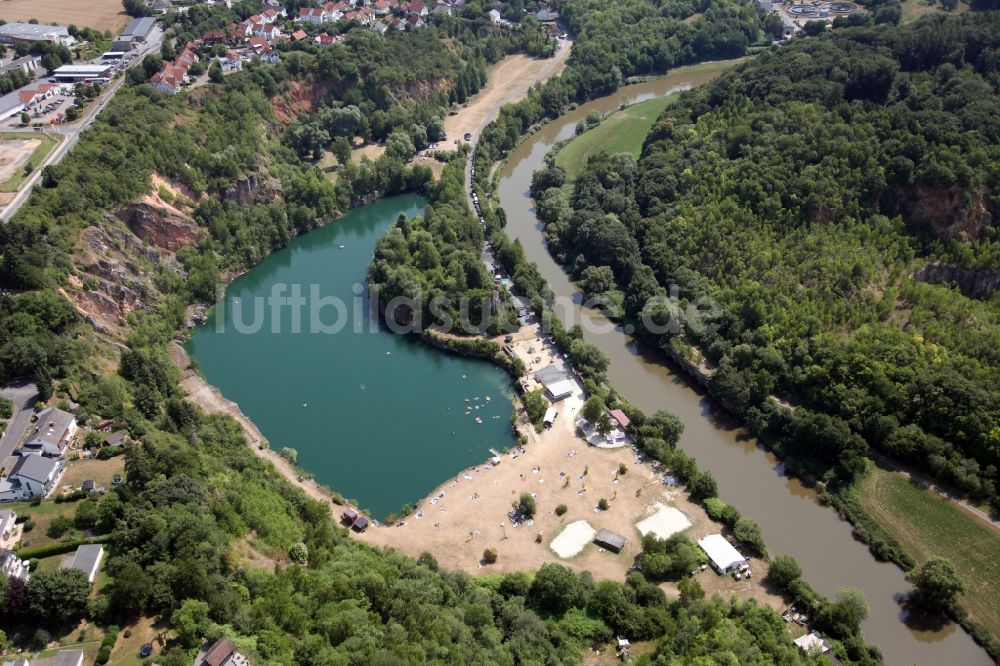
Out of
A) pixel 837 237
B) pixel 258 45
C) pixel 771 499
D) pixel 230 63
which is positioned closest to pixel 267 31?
pixel 258 45

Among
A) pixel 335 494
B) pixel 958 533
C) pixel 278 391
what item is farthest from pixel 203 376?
pixel 958 533

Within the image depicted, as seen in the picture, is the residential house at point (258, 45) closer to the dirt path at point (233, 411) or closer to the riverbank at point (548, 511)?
the dirt path at point (233, 411)

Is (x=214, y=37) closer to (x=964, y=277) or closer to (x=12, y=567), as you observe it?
(x=12, y=567)

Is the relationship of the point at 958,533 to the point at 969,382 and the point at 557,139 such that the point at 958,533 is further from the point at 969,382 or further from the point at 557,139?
the point at 557,139

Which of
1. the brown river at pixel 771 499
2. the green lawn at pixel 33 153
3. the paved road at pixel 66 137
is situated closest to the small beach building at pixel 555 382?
the brown river at pixel 771 499

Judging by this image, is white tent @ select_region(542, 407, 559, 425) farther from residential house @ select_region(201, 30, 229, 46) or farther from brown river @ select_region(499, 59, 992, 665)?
residential house @ select_region(201, 30, 229, 46)
